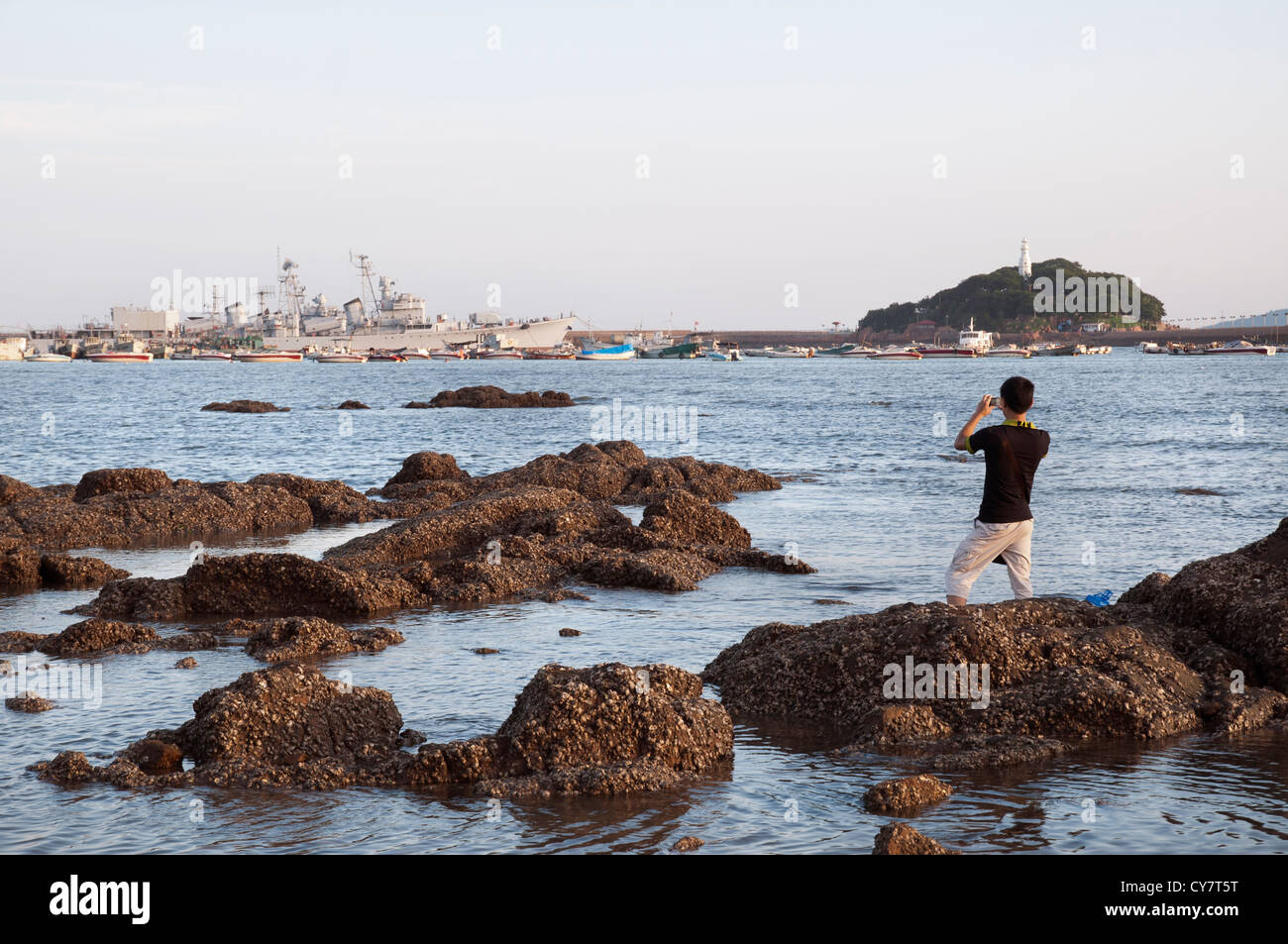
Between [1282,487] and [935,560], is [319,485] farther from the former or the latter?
[1282,487]

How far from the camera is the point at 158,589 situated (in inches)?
480

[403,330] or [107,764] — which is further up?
[403,330]

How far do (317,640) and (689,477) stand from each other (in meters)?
14.4

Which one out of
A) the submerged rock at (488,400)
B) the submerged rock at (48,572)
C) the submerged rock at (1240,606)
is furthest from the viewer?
the submerged rock at (488,400)

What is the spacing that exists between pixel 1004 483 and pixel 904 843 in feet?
12.6

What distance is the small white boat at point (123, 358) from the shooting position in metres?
171

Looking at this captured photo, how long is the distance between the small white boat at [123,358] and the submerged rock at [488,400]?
116 metres

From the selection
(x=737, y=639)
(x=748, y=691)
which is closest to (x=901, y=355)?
(x=737, y=639)

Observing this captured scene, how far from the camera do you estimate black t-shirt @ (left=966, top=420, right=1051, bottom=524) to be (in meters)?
8.80

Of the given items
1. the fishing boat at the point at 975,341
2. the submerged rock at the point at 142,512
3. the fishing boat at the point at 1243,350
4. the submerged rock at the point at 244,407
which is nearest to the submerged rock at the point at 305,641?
the submerged rock at the point at 142,512

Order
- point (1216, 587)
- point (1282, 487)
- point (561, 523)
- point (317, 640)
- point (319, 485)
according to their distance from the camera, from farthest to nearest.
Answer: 1. point (1282, 487)
2. point (319, 485)
3. point (561, 523)
4. point (317, 640)
5. point (1216, 587)

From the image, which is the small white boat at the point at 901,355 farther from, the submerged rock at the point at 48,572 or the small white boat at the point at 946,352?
the submerged rock at the point at 48,572

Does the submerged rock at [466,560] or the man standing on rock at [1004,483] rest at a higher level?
the man standing on rock at [1004,483]
